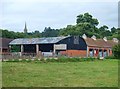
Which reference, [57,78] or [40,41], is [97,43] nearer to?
[40,41]

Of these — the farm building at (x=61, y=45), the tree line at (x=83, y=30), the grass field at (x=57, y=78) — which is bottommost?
the grass field at (x=57, y=78)

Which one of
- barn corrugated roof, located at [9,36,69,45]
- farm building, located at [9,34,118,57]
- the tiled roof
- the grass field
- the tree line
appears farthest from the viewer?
the tree line

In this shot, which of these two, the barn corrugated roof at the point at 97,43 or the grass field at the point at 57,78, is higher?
the barn corrugated roof at the point at 97,43

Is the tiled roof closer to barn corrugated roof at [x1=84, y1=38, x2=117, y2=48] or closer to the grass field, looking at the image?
barn corrugated roof at [x1=84, y1=38, x2=117, y2=48]

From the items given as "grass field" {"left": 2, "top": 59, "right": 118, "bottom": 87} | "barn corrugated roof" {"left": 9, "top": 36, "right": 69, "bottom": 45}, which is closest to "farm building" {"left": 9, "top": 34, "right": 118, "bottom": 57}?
"barn corrugated roof" {"left": 9, "top": 36, "right": 69, "bottom": 45}

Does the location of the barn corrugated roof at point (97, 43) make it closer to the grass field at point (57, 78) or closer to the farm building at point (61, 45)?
the farm building at point (61, 45)

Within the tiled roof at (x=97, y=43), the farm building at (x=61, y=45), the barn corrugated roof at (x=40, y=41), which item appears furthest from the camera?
the tiled roof at (x=97, y=43)

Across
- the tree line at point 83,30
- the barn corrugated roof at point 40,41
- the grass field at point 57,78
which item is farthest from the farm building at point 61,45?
the grass field at point 57,78

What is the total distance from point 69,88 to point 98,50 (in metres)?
52.0

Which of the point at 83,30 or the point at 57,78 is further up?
the point at 83,30

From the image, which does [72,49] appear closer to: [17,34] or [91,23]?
[17,34]

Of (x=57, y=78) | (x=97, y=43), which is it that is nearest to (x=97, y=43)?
(x=97, y=43)

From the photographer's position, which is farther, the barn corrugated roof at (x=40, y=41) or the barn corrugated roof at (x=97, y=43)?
the barn corrugated roof at (x=97, y=43)

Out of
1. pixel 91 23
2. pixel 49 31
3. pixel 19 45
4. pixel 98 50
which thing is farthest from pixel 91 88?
pixel 49 31
